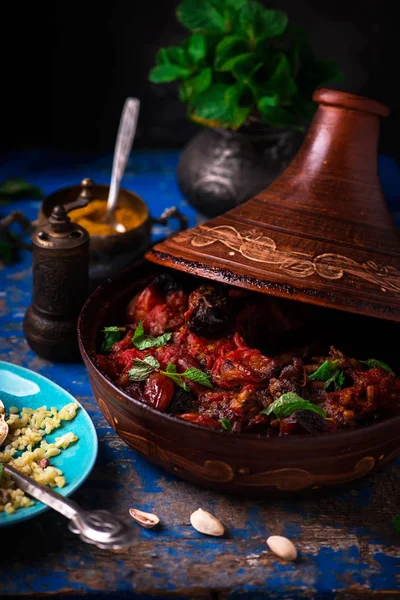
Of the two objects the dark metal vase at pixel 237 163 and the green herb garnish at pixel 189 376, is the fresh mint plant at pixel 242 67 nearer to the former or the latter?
the dark metal vase at pixel 237 163

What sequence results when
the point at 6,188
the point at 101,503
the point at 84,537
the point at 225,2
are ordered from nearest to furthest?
the point at 84,537 → the point at 101,503 → the point at 225,2 → the point at 6,188

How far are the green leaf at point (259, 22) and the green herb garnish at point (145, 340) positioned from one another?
1.54 meters

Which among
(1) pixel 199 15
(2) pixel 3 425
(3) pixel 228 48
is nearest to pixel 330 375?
(2) pixel 3 425

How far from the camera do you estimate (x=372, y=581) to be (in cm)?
179

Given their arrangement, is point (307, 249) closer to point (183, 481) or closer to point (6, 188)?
point (183, 481)

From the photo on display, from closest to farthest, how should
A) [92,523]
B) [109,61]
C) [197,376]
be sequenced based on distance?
[92,523] < [197,376] < [109,61]

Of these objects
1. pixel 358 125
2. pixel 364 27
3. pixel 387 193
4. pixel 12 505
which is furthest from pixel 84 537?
pixel 364 27

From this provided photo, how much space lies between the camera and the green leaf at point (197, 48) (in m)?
3.17

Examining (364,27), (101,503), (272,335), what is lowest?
(101,503)

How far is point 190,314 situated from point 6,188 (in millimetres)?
1841

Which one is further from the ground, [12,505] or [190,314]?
[190,314]

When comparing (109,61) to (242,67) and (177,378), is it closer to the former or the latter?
(242,67)

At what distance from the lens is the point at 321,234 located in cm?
217

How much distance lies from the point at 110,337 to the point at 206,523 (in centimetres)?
68
